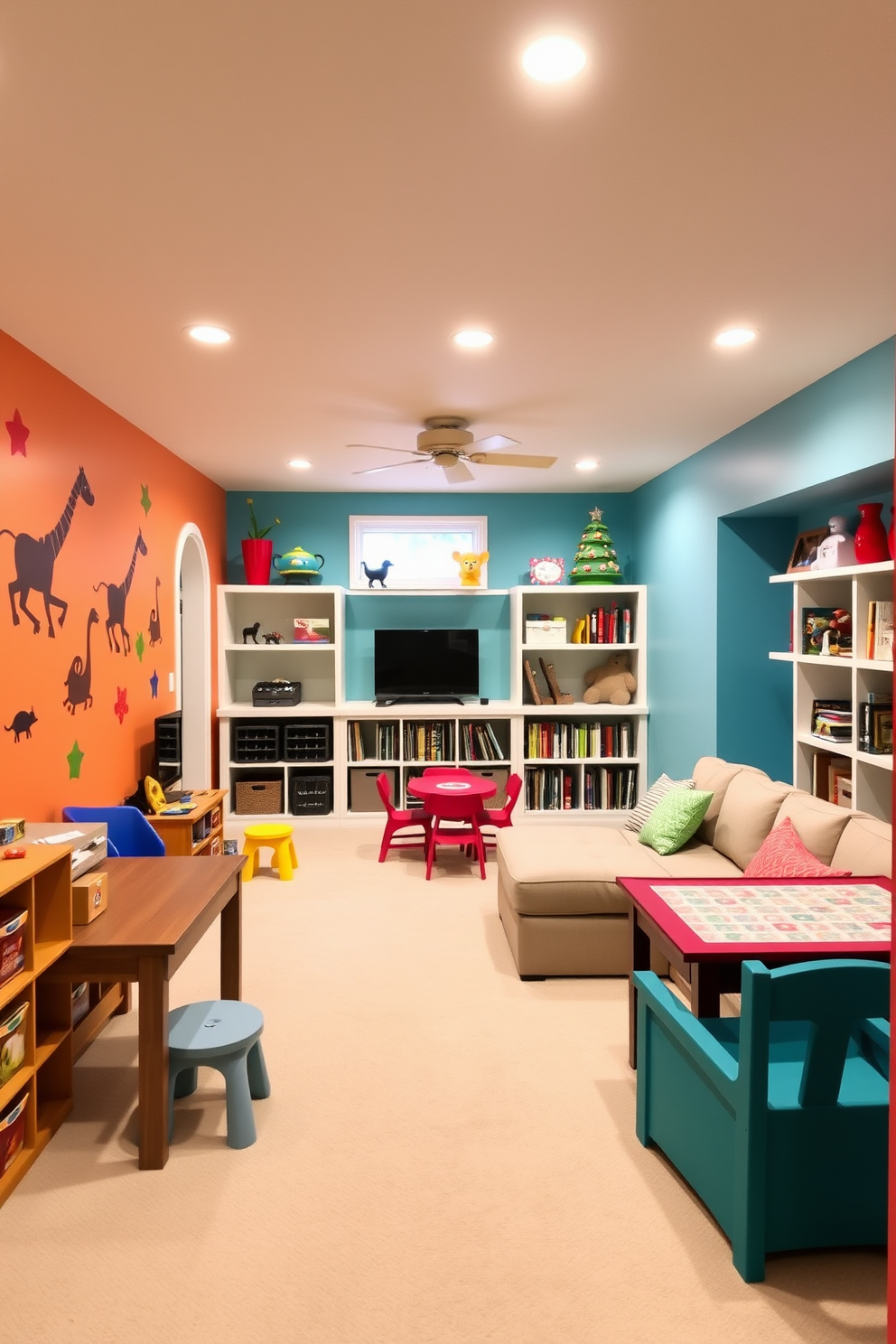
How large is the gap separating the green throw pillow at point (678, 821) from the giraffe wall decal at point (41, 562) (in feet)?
9.36

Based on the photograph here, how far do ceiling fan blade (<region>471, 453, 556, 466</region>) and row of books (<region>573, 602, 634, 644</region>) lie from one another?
2.14 metres

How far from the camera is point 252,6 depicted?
1.49 meters

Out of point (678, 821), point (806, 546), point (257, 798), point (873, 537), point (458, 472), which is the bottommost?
point (257, 798)

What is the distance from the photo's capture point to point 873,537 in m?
3.49

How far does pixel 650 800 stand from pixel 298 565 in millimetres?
3270

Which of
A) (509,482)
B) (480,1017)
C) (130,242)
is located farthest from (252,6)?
(509,482)

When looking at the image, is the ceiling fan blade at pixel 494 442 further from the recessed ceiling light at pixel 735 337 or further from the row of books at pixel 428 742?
the row of books at pixel 428 742

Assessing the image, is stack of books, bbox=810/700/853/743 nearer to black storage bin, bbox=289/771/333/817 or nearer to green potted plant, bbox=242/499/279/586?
black storage bin, bbox=289/771/333/817

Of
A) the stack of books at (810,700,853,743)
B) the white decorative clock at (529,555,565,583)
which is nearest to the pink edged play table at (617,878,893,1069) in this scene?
the stack of books at (810,700,853,743)

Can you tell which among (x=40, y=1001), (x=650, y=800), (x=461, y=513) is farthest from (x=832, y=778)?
(x=461, y=513)

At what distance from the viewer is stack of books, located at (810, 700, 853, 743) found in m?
3.63

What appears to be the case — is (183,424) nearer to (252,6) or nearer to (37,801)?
(37,801)

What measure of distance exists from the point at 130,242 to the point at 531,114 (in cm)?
123

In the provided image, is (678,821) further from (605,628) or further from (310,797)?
(310,797)
